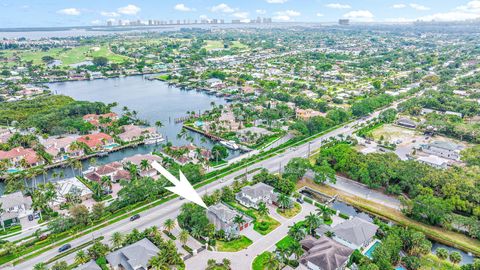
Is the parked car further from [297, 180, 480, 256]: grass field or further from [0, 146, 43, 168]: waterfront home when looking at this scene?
[0, 146, 43, 168]: waterfront home

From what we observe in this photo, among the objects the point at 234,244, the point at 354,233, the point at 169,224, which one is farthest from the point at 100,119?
the point at 354,233

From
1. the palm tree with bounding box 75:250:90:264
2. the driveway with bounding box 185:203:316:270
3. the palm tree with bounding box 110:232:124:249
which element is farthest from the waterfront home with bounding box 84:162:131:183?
the driveway with bounding box 185:203:316:270

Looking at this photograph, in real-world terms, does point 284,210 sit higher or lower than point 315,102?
lower

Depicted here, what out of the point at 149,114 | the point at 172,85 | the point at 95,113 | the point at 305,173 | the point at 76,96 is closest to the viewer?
the point at 305,173

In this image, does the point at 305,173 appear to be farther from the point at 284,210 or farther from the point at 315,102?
the point at 315,102

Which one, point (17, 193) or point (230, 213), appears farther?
point (17, 193)

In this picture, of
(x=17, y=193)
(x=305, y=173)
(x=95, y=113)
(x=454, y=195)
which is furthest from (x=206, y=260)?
(x=95, y=113)
